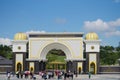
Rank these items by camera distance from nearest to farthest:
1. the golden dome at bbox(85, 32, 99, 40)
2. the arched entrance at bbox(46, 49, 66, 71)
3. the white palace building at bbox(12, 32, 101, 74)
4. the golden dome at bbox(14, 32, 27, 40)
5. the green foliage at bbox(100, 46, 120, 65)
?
the white palace building at bbox(12, 32, 101, 74), the golden dome at bbox(85, 32, 99, 40), the golden dome at bbox(14, 32, 27, 40), the arched entrance at bbox(46, 49, 66, 71), the green foliage at bbox(100, 46, 120, 65)

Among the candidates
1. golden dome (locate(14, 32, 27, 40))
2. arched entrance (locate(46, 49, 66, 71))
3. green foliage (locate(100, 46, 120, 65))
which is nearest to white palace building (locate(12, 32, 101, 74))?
golden dome (locate(14, 32, 27, 40))

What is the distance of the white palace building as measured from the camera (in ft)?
207

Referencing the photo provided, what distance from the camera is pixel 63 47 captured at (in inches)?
2537

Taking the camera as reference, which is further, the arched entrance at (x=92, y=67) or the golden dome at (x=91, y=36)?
the arched entrance at (x=92, y=67)

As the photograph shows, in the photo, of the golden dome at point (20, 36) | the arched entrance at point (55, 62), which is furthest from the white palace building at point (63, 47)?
the arched entrance at point (55, 62)

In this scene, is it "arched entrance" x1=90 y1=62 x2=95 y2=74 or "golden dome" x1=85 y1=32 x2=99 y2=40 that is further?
"arched entrance" x1=90 y1=62 x2=95 y2=74

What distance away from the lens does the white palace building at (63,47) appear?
207ft

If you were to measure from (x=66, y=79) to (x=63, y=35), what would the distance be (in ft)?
57.0

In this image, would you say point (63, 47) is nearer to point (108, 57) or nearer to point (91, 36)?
point (91, 36)

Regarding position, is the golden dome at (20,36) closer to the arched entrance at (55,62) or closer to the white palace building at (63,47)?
the white palace building at (63,47)

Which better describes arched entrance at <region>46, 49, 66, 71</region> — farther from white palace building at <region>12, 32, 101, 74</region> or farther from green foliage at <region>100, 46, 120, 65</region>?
white palace building at <region>12, 32, 101, 74</region>

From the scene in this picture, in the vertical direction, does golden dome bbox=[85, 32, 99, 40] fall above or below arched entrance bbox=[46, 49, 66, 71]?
above

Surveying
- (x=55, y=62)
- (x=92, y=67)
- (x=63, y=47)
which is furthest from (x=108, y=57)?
(x=63, y=47)

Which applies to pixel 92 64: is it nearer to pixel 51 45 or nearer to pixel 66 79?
pixel 51 45
